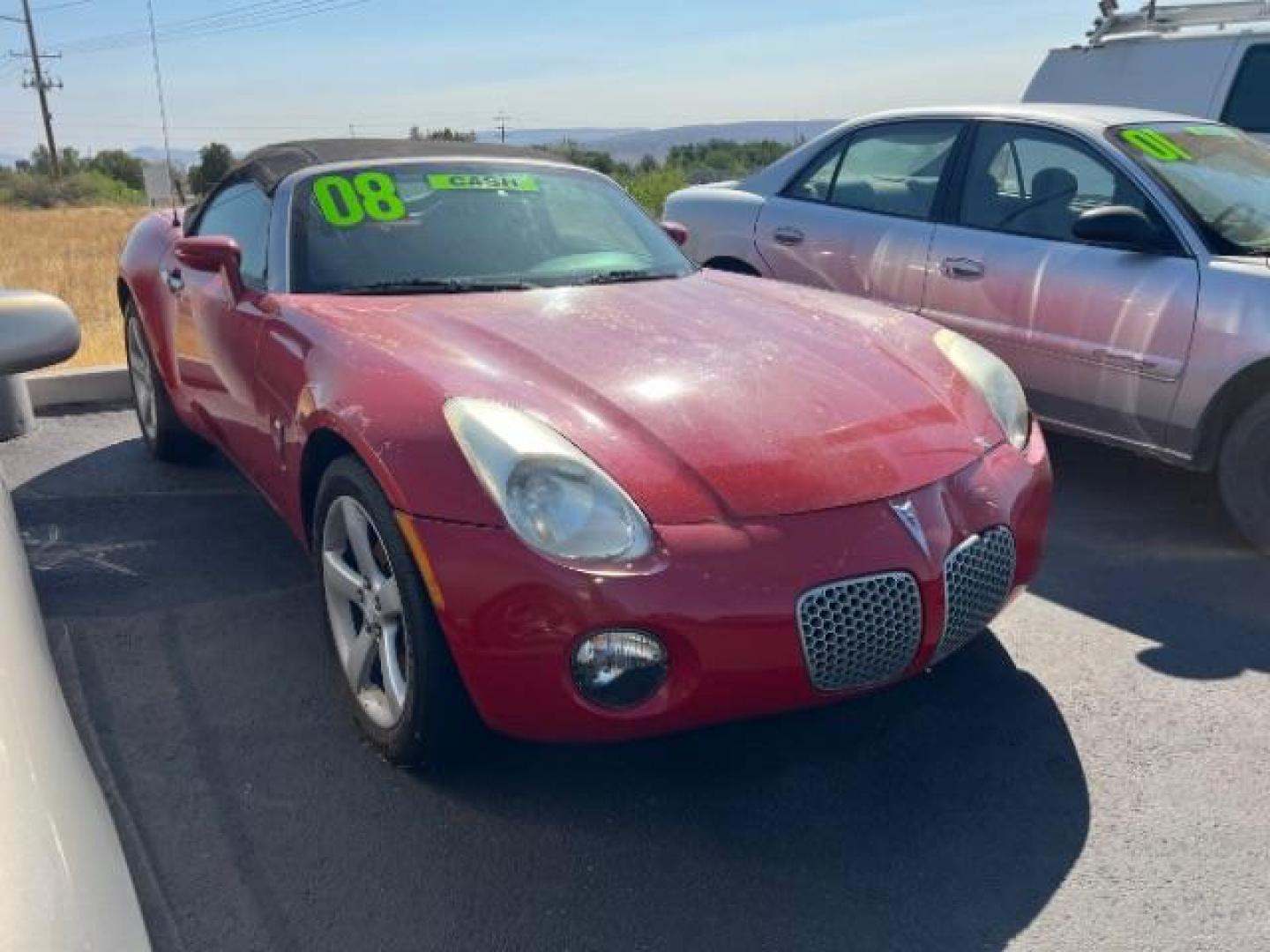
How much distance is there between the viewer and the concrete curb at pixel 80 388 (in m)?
5.95

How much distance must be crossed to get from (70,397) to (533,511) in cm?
471

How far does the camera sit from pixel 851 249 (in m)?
5.21

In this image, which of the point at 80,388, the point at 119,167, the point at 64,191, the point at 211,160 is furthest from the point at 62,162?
the point at 80,388

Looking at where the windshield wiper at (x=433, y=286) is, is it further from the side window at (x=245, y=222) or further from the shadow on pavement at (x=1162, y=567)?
the shadow on pavement at (x=1162, y=567)

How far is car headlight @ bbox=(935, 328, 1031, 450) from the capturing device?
9.64 feet

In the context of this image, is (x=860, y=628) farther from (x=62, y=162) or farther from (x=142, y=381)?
(x=62, y=162)

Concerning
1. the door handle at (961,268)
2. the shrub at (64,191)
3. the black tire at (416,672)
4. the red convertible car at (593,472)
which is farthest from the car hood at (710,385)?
the shrub at (64,191)

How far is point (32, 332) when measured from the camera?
216 cm

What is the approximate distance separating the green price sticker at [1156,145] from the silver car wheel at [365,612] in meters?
3.39

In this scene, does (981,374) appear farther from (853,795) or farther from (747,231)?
(747,231)

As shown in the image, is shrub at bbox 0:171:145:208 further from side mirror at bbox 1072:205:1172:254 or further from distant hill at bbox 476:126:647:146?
side mirror at bbox 1072:205:1172:254

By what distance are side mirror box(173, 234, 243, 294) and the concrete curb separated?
9.43 feet

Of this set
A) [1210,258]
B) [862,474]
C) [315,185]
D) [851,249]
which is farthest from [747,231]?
[862,474]

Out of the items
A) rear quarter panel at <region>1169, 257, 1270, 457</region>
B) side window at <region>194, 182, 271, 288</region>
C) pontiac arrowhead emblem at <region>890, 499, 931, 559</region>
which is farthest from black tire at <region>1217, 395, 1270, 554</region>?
side window at <region>194, 182, 271, 288</region>
